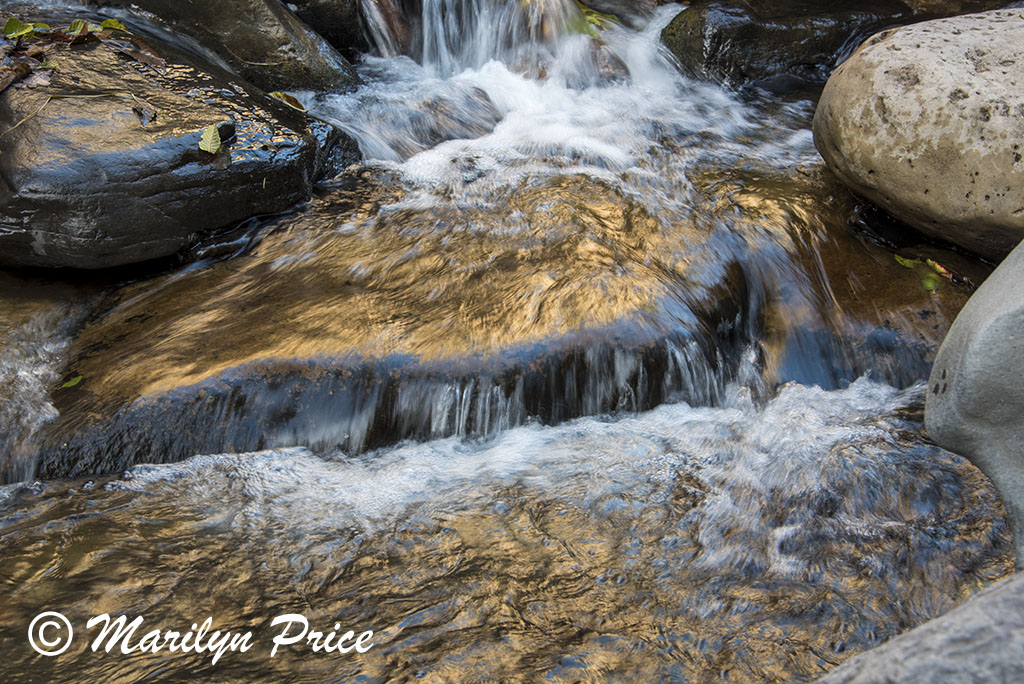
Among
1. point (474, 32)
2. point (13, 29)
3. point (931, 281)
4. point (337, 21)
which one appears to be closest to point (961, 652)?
point (931, 281)

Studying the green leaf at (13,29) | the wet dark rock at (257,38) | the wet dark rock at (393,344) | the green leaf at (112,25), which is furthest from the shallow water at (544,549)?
the wet dark rock at (257,38)

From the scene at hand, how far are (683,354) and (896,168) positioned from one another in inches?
74.1

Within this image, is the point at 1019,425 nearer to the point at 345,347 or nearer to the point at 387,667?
the point at 387,667

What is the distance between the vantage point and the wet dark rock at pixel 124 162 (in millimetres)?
4250

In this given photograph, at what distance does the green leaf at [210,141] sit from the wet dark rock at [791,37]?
4.67 metres

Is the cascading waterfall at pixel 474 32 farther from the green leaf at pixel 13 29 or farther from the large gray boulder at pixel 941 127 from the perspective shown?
the large gray boulder at pixel 941 127

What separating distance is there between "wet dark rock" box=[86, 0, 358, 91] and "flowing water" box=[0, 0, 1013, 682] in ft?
4.18

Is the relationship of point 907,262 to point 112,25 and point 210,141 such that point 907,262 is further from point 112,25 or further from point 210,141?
point 112,25

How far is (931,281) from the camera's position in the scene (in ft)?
15.2

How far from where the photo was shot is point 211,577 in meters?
2.81

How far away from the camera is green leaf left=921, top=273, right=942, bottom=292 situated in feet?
15.1

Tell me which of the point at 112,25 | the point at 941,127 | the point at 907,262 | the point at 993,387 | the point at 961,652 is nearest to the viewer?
the point at 961,652

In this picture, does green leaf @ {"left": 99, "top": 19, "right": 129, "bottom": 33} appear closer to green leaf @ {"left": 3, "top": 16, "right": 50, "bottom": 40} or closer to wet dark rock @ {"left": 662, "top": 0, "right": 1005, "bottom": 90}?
green leaf @ {"left": 3, "top": 16, "right": 50, "bottom": 40}

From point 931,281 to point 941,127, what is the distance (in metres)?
0.87
